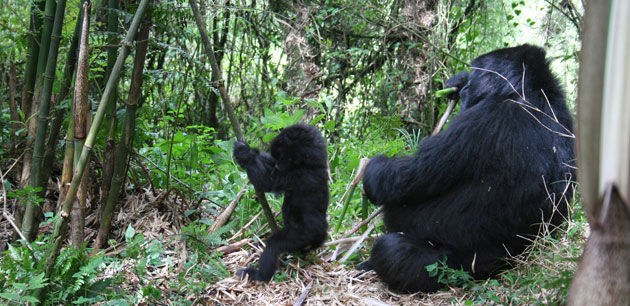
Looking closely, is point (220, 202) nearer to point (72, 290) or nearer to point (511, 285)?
point (72, 290)

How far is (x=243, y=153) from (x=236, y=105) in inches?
191

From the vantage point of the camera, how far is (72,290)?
7.36 ft

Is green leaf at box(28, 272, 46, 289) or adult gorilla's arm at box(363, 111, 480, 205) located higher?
adult gorilla's arm at box(363, 111, 480, 205)

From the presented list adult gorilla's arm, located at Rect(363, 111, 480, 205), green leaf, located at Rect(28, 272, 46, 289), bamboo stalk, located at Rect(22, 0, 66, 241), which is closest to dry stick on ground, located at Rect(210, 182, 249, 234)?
adult gorilla's arm, located at Rect(363, 111, 480, 205)

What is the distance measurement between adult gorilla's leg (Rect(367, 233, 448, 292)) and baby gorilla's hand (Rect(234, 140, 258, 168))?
0.87 metres

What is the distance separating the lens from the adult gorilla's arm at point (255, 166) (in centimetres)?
276

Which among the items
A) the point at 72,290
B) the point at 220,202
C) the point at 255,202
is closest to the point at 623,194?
the point at 72,290

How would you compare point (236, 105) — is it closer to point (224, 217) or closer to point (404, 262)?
point (224, 217)

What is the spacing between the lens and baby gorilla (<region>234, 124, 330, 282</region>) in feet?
9.11

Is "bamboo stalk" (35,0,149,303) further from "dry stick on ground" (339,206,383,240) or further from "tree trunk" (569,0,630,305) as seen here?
"tree trunk" (569,0,630,305)

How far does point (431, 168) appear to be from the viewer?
2939 millimetres

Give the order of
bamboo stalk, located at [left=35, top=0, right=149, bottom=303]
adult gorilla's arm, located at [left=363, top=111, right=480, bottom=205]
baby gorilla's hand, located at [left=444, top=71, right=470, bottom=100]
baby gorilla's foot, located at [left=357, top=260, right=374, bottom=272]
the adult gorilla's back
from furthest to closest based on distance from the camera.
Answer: baby gorilla's hand, located at [left=444, top=71, right=470, bottom=100]
baby gorilla's foot, located at [left=357, top=260, right=374, bottom=272]
adult gorilla's arm, located at [left=363, top=111, right=480, bottom=205]
the adult gorilla's back
bamboo stalk, located at [left=35, top=0, right=149, bottom=303]

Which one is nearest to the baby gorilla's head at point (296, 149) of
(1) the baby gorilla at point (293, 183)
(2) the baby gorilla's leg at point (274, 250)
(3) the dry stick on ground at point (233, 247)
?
(1) the baby gorilla at point (293, 183)

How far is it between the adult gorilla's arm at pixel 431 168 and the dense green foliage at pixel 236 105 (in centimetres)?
50
